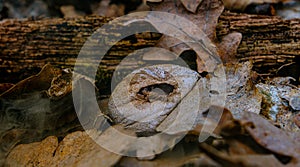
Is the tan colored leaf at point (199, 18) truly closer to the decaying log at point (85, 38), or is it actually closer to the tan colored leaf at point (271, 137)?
the decaying log at point (85, 38)

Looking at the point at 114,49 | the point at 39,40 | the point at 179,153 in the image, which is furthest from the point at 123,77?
the point at 179,153

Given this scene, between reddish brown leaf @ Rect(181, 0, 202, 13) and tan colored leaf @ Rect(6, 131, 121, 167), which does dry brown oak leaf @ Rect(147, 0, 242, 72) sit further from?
tan colored leaf @ Rect(6, 131, 121, 167)

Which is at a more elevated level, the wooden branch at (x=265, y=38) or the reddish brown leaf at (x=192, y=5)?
the reddish brown leaf at (x=192, y=5)

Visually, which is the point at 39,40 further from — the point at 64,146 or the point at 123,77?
the point at 64,146

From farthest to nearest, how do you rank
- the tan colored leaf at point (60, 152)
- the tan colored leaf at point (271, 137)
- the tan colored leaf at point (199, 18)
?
the tan colored leaf at point (199, 18) < the tan colored leaf at point (60, 152) < the tan colored leaf at point (271, 137)

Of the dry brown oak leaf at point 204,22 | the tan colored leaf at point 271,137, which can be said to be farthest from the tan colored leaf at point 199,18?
the tan colored leaf at point 271,137

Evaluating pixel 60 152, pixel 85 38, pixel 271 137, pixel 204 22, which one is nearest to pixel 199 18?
pixel 204 22
